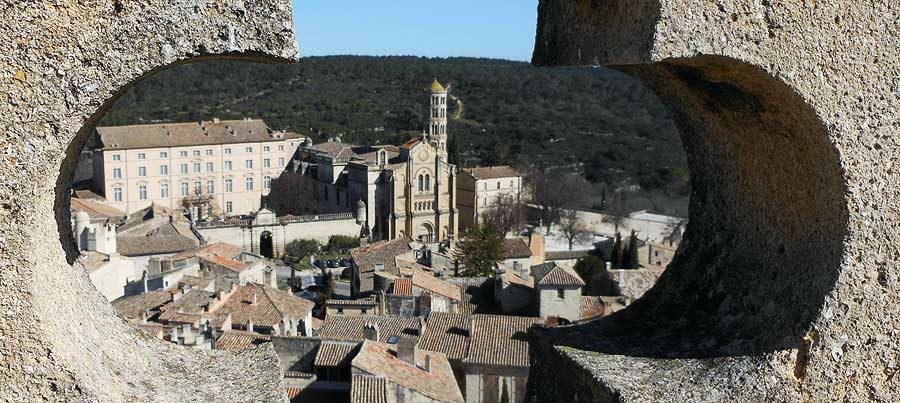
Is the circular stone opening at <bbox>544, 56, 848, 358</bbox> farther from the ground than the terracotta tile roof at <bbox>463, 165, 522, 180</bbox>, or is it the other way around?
the circular stone opening at <bbox>544, 56, 848, 358</bbox>

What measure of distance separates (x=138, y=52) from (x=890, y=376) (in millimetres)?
2738

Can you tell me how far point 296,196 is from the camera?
4966 centimetres

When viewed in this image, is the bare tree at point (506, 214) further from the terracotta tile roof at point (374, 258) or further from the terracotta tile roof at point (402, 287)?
the terracotta tile roof at point (402, 287)

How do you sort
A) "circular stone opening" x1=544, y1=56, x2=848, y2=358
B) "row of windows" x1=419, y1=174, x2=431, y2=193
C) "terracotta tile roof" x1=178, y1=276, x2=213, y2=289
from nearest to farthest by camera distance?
"circular stone opening" x1=544, y1=56, x2=848, y2=358, "terracotta tile roof" x1=178, y1=276, x2=213, y2=289, "row of windows" x1=419, y1=174, x2=431, y2=193

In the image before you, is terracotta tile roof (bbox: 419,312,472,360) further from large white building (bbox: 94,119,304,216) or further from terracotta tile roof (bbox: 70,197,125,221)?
large white building (bbox: 94,119,304,216)

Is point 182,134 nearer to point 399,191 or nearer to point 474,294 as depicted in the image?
point 399,191

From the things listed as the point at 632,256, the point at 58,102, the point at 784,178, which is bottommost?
the point at 632,256

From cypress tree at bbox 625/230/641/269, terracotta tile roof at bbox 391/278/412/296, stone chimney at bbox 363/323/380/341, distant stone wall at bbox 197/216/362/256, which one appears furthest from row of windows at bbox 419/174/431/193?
stone chimney at bbox 363/323/380/341

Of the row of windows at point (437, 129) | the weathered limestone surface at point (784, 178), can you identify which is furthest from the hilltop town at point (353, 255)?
→ the weathered limestone surface at point (784, 178)

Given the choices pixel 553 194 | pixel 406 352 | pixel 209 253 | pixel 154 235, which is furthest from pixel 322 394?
pixel 553 194

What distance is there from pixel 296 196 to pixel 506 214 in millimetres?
11219

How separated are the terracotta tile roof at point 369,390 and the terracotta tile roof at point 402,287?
27.4ft

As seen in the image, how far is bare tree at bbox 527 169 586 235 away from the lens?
46559mm

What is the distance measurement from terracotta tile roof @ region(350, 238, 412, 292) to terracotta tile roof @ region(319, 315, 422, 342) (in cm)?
630
